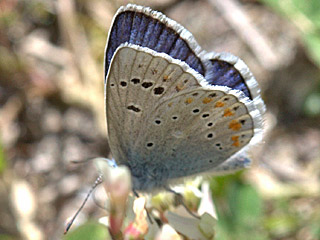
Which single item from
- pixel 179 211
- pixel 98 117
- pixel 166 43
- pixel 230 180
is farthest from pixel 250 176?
pixel 166 43

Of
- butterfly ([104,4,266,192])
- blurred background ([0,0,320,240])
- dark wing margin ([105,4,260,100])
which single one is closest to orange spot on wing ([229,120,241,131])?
butterfly ([104,4,266,192])

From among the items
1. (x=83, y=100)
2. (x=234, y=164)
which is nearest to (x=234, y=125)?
(x=234, y=164)

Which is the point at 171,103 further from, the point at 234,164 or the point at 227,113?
the point at 234,164

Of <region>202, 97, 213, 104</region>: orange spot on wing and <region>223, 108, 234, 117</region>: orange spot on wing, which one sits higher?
<region>202, 97, 213, 104</region>: orange spot on wing

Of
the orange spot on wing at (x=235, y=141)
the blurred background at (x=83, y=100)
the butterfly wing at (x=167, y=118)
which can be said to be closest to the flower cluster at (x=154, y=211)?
the butterfly wing at (x=167, y=118)

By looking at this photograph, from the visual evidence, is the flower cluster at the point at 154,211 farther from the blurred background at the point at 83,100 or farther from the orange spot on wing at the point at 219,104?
the blurred background at the point at 83,100

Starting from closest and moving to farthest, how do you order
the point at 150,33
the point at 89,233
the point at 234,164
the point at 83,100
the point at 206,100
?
the point at 150,33
the point at 206,100
the point at 234,164
the point at 89,233
the point at 83,100

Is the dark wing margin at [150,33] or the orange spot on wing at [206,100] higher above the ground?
the dark wing margin at [150,33]

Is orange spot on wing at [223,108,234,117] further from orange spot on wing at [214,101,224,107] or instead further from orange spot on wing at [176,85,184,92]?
orange spot on wing at [176,85,184,92]
